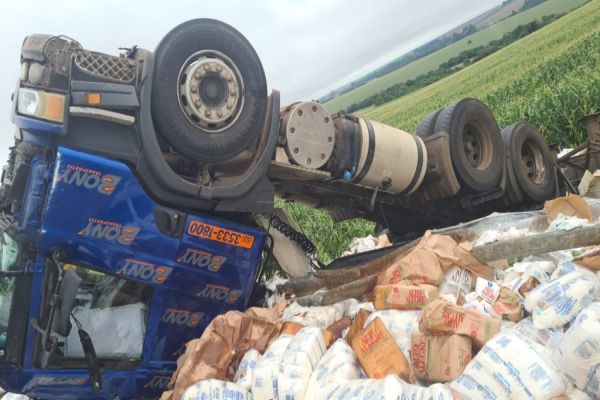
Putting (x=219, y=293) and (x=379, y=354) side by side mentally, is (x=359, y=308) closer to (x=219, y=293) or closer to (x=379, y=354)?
(x=379, y=354)

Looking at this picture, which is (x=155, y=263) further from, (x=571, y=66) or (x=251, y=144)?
(x=571, y=66)

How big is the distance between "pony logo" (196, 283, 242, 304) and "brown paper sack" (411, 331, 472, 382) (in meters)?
1.74

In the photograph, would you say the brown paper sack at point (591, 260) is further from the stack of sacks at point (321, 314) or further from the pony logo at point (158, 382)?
the pony logo at point (158, 382)

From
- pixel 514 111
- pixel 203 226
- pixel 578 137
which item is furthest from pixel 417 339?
pixel 514 111

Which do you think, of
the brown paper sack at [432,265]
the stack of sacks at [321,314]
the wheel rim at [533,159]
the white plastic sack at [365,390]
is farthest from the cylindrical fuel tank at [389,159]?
the white plastic sack at [365,390]

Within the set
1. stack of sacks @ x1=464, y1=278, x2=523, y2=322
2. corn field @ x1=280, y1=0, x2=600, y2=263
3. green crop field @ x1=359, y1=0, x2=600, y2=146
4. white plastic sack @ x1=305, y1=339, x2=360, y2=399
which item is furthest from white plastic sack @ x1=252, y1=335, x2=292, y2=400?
green crop field @ x1=359, y1=0, x2=600, y2=146

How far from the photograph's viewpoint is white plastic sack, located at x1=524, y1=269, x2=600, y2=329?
2.94m

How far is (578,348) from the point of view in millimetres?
2615

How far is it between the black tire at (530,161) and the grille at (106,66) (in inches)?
161

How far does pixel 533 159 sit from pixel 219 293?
13.8ft

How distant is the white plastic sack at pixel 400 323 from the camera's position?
11.2 feet

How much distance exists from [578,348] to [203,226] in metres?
2.51

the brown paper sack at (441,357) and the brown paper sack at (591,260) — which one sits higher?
the brown paper sack at (591,260)

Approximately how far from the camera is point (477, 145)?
5949 mm
